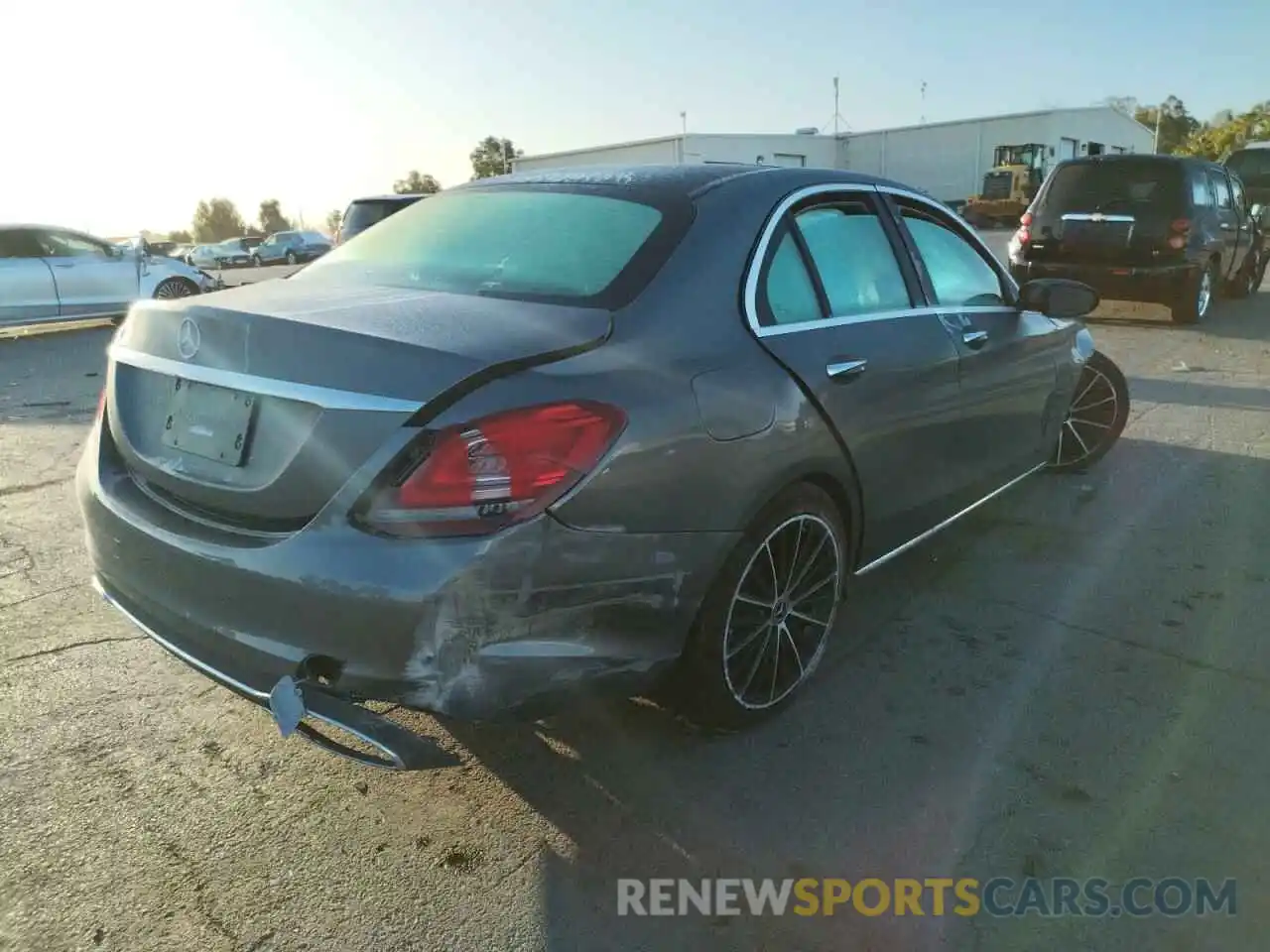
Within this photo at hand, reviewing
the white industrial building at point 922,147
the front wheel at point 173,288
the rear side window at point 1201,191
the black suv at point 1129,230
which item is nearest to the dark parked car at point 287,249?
the white industrial building at point 922,147

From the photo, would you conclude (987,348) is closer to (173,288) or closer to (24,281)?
(24,281)

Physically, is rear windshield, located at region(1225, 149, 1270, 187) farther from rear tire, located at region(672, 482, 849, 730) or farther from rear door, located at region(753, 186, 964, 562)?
rear tire, located at region(672, 482, 849, 730)

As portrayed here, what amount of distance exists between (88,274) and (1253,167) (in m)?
21.8

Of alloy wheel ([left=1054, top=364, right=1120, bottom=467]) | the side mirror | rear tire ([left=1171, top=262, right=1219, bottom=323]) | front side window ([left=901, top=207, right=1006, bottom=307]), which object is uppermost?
front side window ([left=901, top=207, right=1006, bottom=307])

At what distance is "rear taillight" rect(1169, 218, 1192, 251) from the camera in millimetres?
10367

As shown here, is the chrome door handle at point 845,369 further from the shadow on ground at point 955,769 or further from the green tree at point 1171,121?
the green tree at point 1171,121

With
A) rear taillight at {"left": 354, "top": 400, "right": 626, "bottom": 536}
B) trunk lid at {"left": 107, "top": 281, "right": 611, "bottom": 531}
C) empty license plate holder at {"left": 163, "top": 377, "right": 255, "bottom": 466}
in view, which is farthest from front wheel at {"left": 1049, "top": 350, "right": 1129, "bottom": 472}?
empty license plate holder at {"left": 163, "top": 377, "right": 255, "bottom": 466}

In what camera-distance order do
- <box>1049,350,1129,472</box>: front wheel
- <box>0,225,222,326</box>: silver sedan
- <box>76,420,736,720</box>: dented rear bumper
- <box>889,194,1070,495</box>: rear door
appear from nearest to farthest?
<box>76,420,736,720</box>: dented rear bumper → <box>889,194,1070,495</box>: rear door → <box>1049,350,1129,472</box>: front wheel → <box>0,225,222,326</box>: silver sedan

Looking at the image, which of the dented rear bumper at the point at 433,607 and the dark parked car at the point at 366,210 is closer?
the dented rear bumper at the point at 433,607

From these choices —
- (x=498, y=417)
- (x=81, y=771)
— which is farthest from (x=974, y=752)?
(x=81, y=771)

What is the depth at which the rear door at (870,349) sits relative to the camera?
2924 mm

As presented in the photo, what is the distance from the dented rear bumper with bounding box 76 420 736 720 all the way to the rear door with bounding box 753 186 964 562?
0.80 meters

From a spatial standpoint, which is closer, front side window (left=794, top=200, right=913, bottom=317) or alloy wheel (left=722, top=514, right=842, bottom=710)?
alloy wheel (left=722, top=514, right=842, bottom=710)

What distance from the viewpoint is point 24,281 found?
1248 centimetres
